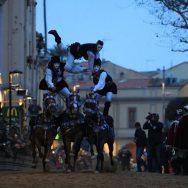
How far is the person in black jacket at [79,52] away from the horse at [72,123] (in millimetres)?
2153

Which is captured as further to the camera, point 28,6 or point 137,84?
point 137,84

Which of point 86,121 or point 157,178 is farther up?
point 86,121

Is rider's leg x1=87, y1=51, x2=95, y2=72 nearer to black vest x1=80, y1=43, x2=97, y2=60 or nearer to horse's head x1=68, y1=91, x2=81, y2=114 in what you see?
black vest x1=80, y1=43, x2=97, y2=60

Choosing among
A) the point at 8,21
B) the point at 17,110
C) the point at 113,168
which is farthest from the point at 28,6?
the point at 113,168

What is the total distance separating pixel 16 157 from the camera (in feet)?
102

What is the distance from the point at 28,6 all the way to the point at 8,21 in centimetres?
521

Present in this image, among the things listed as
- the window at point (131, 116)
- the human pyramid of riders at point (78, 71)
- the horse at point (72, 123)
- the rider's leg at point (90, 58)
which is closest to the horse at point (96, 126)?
the horse at point (72, 123)

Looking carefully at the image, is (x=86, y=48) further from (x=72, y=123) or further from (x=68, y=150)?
(x=68, y=150)

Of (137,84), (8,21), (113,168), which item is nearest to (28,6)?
(8,21)

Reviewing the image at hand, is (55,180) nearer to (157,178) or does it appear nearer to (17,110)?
(157,178)

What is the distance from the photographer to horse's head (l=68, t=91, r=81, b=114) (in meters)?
21.4

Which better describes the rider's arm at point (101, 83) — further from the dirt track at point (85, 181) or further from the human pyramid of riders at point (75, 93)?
the dirt track at point (85, 181)

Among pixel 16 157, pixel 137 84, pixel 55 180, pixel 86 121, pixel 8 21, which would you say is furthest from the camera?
pixel 137 84

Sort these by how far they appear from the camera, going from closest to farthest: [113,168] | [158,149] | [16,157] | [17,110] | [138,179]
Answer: [138,179]
[113,168]
[158,149]
[16,157]
[17,110]
